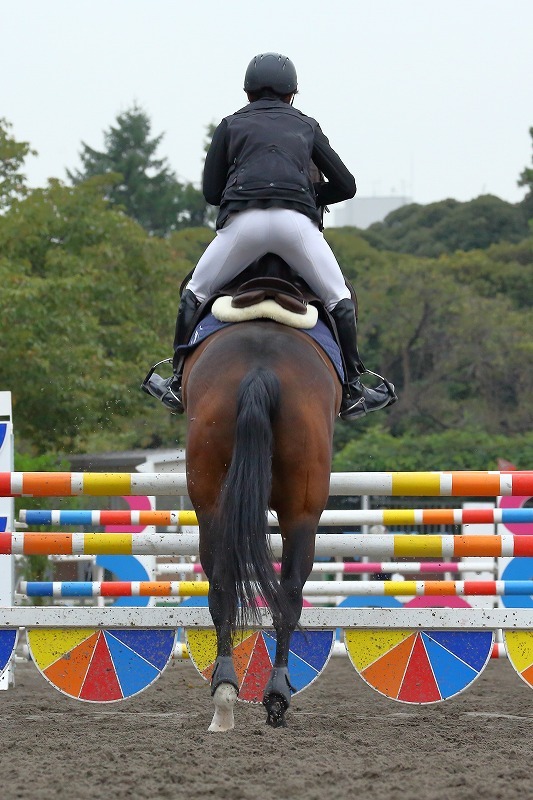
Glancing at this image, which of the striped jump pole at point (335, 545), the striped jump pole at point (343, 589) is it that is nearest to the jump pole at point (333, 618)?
the striped jump pole at point (335, 545)

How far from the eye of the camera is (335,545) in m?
5.99

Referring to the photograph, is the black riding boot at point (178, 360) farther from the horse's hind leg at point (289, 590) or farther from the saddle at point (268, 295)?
the horse's hind leg at point (289, 590)

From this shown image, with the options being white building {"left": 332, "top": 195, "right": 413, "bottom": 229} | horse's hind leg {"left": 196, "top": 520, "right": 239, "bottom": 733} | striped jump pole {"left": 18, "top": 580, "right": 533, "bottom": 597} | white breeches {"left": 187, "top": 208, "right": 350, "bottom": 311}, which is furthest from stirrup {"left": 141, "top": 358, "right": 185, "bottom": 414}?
white building {"left": 332, "top": 195, "right": 413, "bottom": 229}

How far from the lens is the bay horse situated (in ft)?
15.1

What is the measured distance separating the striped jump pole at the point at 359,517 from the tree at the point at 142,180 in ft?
154

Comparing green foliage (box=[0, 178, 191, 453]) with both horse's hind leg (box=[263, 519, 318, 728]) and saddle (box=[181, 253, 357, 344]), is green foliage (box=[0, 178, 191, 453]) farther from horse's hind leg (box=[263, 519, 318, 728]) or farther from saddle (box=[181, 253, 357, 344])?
horse's hind leg (box=[263, 519, 318, 728])

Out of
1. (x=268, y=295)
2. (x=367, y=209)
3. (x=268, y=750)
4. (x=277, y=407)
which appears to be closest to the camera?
(x=268, y=750)

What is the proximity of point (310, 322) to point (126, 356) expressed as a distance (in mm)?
16572

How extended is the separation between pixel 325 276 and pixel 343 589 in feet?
6.70

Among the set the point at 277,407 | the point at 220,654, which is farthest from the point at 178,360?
the point at 220,654

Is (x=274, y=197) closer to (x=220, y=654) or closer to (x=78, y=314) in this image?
(x=220, y=654)

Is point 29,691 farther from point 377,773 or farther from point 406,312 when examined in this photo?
point 406,312

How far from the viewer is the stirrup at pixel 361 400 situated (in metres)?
5.50

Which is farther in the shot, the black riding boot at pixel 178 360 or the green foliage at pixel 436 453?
the green foliage at pixel 436 453
